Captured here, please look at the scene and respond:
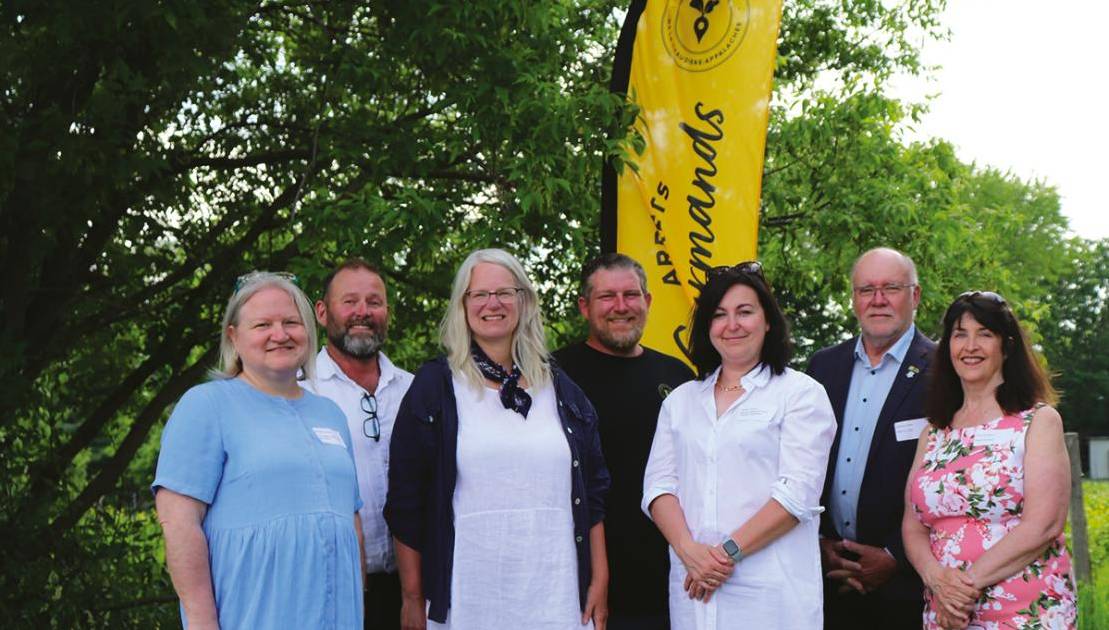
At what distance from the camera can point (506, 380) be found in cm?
381

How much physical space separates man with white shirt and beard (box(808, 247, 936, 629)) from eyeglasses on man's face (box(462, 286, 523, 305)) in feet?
5.02

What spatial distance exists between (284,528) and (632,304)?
1.84m

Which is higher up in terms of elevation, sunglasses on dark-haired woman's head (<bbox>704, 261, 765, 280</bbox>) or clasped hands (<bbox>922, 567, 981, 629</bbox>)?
sunglasses on dark-haired woman's head (<bbox>704, 261, 765, 280</bbox>)

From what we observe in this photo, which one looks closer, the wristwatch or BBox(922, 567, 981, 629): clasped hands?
the wristwatch

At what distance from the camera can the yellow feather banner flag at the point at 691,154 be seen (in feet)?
20.4

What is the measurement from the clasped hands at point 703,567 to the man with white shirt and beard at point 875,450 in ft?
2.92

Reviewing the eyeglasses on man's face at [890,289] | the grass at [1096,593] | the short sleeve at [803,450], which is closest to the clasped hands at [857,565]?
the short sleeve at [803,450]

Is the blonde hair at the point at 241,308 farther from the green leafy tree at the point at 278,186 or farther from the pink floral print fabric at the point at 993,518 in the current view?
the green leafy tree at the point at 278,186

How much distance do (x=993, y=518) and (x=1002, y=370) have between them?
51 centimetres

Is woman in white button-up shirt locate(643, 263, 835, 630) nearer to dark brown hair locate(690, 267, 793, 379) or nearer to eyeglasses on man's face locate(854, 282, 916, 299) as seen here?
dark brown hair locate(690, 267, 793, 379)

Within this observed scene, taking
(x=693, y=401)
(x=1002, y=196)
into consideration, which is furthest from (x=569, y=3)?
(x=1002, y=196)

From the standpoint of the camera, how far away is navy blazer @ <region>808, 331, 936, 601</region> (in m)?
4.28

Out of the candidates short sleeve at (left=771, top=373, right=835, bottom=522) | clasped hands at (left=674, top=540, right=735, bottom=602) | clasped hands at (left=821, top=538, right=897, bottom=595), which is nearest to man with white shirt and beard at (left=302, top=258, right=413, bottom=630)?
clasped hands at (left=674, top=540, right=735, bottom=602)

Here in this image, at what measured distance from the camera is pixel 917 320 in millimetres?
9773
